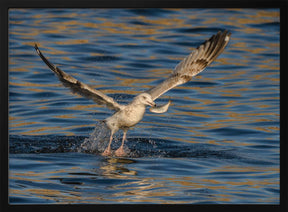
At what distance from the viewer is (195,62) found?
7320 millimetres

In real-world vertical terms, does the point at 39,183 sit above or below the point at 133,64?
below

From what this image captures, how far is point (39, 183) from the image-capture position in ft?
17.5

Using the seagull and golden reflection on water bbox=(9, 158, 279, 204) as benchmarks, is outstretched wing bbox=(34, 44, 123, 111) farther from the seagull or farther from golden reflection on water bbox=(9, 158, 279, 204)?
golden reflection on water bbox=(9, 158, 279, 204)

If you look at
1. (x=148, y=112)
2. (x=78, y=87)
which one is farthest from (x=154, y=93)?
(x=148, y=112)

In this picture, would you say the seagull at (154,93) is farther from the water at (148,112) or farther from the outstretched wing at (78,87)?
the water at (148,112)

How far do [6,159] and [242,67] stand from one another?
473 cm

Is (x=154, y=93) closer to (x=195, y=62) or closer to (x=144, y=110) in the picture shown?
(x=144, y=110)

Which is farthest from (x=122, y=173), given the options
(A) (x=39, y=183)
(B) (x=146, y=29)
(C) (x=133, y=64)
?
(B) (x=146, y=29)

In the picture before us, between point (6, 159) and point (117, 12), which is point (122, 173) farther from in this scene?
point (117, 12)

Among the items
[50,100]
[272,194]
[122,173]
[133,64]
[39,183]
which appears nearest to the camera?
[272,194]

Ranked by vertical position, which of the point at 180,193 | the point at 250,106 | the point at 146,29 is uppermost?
the point at 146,29

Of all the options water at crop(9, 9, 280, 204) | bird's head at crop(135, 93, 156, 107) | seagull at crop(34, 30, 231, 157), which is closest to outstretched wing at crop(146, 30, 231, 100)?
seagull at crop(34, 30, 231, 157)

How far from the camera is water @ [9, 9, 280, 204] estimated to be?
523cm

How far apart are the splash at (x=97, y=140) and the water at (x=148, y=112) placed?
5cm
